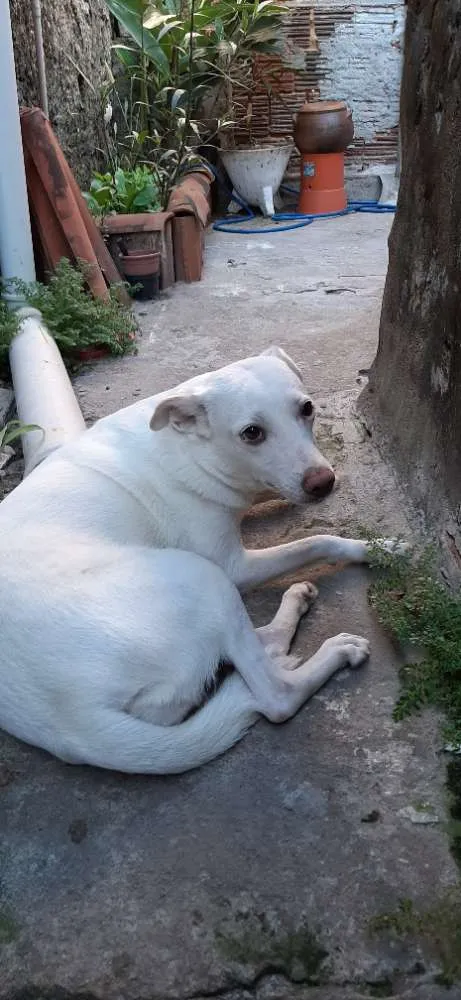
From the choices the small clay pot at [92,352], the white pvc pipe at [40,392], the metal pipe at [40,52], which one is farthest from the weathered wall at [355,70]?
the white pvc pipe at [40,392]

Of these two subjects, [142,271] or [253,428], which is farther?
[142,271]

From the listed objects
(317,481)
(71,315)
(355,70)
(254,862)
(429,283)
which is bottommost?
(254,862)

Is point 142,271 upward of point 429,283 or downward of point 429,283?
downward

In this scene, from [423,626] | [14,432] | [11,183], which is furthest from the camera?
[11,183]

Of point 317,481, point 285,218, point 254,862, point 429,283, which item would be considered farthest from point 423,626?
point 285,218

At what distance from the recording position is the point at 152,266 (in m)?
6.21

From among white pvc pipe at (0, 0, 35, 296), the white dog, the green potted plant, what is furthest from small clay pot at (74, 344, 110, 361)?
the green potted plant

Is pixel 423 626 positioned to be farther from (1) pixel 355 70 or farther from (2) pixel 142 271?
(1) pixel 355 70

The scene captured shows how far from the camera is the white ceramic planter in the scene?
9.12 metres

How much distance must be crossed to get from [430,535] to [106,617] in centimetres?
132

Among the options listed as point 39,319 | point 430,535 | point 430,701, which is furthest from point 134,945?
point 39,319

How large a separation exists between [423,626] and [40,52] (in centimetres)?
523

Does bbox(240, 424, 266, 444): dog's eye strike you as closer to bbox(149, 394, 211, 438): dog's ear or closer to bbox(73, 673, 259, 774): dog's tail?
bbox(149, 394, 211, 438): dog's ear

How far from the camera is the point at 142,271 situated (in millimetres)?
6188
